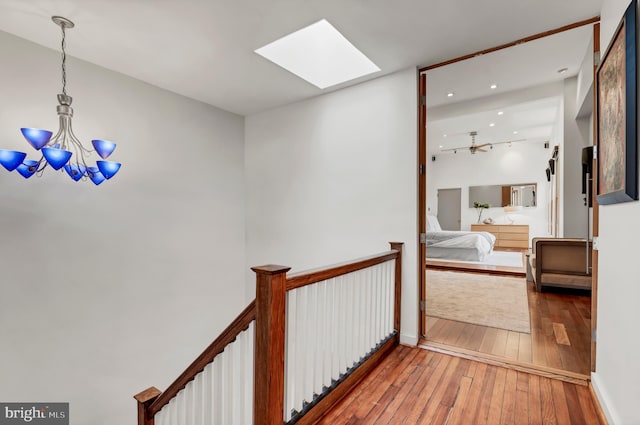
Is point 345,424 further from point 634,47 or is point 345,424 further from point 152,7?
point 152,7

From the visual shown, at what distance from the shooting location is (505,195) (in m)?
8.70

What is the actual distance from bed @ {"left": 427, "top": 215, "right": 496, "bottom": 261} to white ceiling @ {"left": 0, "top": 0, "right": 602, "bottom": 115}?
4519 millimetres

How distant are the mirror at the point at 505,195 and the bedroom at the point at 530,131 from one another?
0.32 feet

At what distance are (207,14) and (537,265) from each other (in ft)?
16.1

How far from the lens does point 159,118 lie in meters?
3.39

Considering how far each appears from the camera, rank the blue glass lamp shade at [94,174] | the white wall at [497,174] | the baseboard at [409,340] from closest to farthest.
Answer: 1. the blue glass lamp shade at [94,174]
2. the baseboard at [409,340]
3. the white wall at [497,174]

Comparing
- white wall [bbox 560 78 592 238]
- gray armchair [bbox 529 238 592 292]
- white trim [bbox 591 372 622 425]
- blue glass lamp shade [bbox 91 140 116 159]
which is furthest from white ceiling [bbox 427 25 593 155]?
blue glass lamp shade [bbox 91 140 116 159]

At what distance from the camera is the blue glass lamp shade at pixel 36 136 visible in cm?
185

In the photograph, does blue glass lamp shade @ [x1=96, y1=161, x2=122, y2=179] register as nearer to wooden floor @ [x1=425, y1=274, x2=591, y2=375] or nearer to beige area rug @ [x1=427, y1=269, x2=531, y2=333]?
wooden floor @ [x1=425, y1=274, x2=591, y2=375]

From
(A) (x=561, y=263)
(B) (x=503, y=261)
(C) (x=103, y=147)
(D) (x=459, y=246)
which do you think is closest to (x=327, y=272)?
(C) (x=103, y=147)

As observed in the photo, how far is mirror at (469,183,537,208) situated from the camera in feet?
27.6

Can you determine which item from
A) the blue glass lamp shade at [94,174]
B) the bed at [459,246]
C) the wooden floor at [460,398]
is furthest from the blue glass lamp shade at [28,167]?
the bed at [459,246]

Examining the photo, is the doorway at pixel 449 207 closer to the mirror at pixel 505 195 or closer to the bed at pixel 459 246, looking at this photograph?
the mirror at pixel 505 195

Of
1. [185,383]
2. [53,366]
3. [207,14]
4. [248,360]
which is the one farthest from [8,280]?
[207,14]
